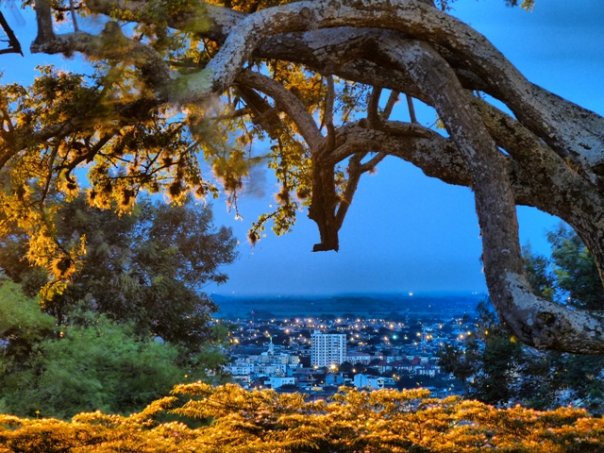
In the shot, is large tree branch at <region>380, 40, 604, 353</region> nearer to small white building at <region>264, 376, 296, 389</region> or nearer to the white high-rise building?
small white building at <region>264, 376, 296, 389</region>

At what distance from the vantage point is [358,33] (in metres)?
4.03

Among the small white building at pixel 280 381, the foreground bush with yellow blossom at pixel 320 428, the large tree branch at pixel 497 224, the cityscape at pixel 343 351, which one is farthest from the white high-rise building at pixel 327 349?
the large tree branch at pixel 497 224

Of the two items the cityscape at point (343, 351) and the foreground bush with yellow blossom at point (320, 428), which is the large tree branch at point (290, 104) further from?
the cityscape at point (343, 351)

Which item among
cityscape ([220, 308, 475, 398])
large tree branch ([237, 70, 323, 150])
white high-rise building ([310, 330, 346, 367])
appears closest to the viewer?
large tree branch ([237, 70, 323, 150])

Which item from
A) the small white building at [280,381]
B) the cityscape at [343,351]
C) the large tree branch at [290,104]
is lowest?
the small white building at [280,381]

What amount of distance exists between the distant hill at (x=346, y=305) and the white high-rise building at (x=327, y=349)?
152cm

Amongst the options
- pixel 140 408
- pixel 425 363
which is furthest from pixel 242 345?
pixel 140 408

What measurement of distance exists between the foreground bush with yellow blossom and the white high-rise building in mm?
6778

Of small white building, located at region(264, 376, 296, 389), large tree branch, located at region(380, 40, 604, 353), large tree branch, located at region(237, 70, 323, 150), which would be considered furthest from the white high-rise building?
large tree branch, located at region(380, 40, 604, 353)

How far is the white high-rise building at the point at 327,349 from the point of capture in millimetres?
11664

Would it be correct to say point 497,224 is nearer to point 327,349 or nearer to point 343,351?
point 343,351

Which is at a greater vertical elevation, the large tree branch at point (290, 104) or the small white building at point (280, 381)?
the large tree branch at point (290, 104)

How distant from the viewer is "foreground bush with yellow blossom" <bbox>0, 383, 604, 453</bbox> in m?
3.71

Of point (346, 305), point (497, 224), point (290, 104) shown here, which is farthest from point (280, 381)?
point (497, 224)
